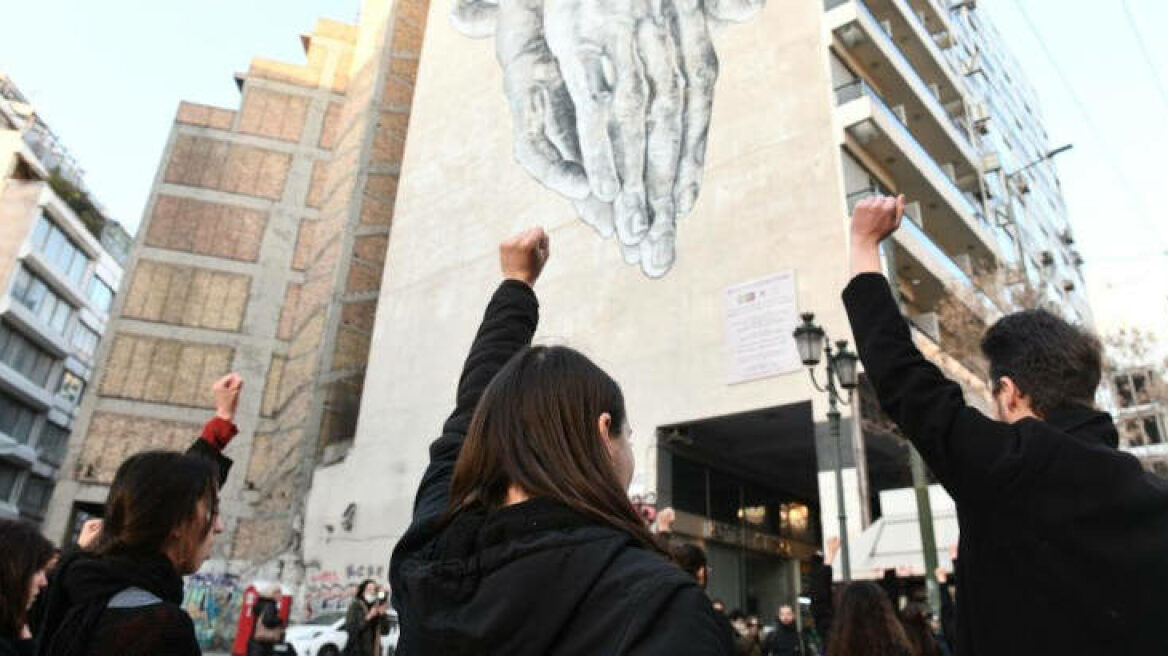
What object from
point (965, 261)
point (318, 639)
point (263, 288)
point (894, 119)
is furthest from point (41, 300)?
point (965, 261)

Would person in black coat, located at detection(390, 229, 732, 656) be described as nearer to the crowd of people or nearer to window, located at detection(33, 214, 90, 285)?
the crowd of people

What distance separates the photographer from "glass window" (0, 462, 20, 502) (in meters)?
39.3

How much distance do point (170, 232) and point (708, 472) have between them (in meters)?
27.1

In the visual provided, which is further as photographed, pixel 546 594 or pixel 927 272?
pixel 927 272

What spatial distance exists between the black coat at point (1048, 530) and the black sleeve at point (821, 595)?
2.44 metres

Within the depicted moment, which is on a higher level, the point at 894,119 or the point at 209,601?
the point at 894,119

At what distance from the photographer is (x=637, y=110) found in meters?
20.2

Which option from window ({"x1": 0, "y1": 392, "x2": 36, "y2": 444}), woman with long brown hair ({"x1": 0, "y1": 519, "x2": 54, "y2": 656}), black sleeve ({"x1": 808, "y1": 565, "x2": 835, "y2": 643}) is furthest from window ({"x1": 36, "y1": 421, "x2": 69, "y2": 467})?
black sleeve ({"x1": 808, "y1": 565, "x2": 835, "y2": 643})

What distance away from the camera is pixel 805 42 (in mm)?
20234

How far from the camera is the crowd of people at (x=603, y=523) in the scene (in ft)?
3.80

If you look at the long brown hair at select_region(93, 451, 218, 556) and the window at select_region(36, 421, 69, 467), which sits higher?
the window at select_region(36, 421, 69, 467)

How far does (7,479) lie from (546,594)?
4963cm

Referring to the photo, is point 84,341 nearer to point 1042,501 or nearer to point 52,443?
point 52,443

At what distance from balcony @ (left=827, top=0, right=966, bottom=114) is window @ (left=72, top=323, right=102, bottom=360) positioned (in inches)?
1810
